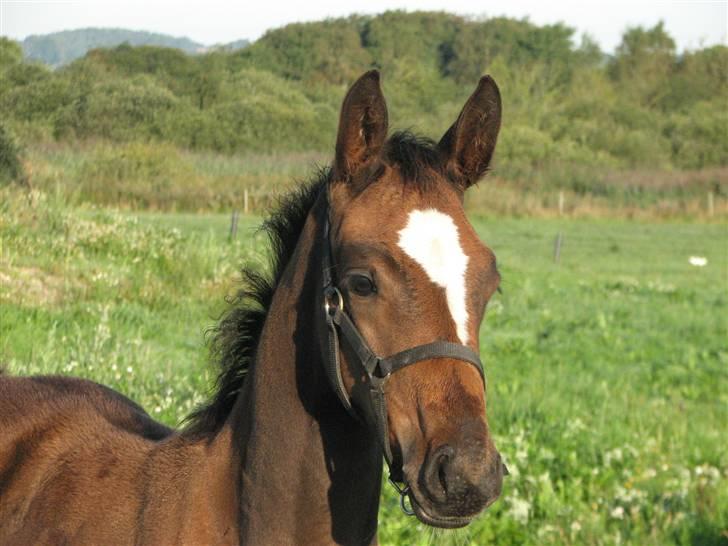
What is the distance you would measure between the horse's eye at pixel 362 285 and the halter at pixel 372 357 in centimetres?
6

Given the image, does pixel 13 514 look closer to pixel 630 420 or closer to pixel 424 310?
pixel 424 310

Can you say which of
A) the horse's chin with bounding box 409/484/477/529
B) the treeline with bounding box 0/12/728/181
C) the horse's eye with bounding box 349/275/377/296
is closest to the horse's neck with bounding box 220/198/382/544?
the horse's eye with bounding box 349/275/377/296

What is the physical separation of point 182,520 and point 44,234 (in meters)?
11.4

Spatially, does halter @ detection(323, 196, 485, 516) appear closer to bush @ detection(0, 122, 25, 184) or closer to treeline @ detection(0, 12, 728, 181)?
bush @ detection(0, 122, 25, 184)

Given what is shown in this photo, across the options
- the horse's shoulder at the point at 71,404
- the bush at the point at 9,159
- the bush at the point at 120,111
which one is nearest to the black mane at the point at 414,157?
the horse's shoulder at the point at 71,404

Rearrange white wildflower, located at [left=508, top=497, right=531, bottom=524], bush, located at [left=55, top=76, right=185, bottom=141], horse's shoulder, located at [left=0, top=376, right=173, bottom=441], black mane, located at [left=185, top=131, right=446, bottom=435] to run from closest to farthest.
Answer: black mane, located at [left=185, top=131, right=446, bottom=435]
horse's shoulder, located at [left=0, top=376, right=173, bottom=441]
white wildflower, located at [left=508, top=497, right=531, bottom=524]
bush, located at [left=55, top=76, right=185, bottom=141]

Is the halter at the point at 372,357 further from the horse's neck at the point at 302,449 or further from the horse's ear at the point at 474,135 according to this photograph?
the horse's ear at the point at 474,135

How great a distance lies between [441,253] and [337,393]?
0.51 metres

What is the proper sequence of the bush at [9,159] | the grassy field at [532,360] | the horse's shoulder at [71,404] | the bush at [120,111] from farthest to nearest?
the bush at [120,111], the bush at [9,159], the grassy field at [532,360], the horse's shoulder at [71,404]

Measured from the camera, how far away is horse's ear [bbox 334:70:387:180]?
10.5ft

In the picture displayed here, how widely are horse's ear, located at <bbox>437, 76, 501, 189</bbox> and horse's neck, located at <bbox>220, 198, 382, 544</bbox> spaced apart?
471 mm

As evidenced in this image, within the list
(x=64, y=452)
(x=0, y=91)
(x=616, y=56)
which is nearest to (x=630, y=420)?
(x=64, y=452)

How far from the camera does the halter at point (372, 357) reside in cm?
292

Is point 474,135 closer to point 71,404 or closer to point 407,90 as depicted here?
point 71,404
